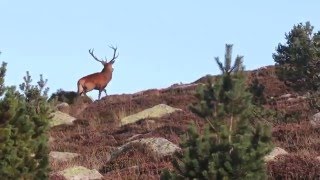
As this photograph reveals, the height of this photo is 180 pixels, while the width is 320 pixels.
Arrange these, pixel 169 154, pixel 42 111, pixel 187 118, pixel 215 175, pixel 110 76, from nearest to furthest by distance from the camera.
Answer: pixel 215 175 → pixel 42 111 → pixel 169 154 → pixel 187 118 → pixel 110 76

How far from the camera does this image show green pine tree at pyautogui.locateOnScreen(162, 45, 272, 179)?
8.82 m

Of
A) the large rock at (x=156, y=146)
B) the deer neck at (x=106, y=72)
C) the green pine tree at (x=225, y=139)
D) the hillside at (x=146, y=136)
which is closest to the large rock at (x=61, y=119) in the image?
the hillside at (x=146, y=136)

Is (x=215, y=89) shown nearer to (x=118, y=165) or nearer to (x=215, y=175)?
(x=215, y=175)

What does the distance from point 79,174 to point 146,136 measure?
4.81m

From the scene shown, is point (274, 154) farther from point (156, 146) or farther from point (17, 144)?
point (17, 144)

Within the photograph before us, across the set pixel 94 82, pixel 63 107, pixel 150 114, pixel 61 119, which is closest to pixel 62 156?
→ pixel 150 114

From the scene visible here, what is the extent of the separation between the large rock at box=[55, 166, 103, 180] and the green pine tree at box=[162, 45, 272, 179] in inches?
193

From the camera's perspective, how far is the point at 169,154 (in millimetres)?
15102

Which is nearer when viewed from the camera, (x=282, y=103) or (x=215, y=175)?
(x=215, y=175)

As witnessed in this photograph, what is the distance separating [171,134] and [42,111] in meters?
6.04

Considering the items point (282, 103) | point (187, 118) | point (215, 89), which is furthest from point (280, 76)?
point (215, 89)

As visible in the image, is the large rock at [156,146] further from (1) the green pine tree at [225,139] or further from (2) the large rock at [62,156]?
(1) the green pine tree at [225,139]

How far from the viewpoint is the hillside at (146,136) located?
44.9 ft

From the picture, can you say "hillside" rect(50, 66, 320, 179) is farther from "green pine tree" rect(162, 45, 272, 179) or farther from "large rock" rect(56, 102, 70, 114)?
"green pine tree" rect(162, 45, 272, 179)
